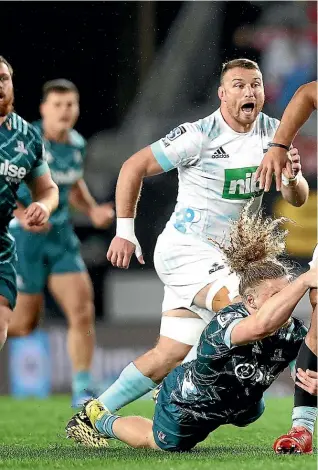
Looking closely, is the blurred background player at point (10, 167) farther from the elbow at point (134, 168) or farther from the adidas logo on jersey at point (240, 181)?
the adidas logo on jersey at point (240, 181)

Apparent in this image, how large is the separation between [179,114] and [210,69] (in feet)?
2.31

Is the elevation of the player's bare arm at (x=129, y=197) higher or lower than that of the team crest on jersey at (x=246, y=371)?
higher

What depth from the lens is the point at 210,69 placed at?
12.1 m

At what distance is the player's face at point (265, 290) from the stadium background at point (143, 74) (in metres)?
6.19

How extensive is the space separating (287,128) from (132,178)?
90 centimetres

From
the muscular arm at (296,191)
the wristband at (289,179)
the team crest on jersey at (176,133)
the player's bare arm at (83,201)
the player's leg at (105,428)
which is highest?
the team crest on jersey at (176,133)

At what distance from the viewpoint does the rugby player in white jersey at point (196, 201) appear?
19.7 ft

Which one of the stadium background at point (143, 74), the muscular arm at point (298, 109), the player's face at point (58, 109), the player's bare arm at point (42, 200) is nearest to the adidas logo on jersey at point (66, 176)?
the player's face at point (58, 109)

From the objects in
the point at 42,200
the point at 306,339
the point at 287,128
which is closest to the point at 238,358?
the point at 306,339

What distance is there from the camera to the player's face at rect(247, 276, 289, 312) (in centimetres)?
482

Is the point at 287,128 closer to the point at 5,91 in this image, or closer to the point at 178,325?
the point at 178,325

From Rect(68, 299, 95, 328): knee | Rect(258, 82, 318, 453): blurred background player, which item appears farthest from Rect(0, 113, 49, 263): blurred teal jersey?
Rect(68, 299, 95, 328): knee

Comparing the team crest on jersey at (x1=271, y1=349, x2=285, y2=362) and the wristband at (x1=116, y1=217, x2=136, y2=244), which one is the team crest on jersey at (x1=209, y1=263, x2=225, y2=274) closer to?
the wristband at (x1=116, y1=217, x2=136, y2=244)

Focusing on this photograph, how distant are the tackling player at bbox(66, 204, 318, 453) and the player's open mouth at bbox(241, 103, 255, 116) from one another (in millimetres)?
1069
